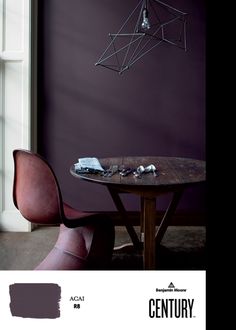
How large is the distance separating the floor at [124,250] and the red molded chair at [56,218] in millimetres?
433

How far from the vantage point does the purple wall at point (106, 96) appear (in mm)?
3217

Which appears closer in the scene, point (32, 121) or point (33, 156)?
point (33, 156)

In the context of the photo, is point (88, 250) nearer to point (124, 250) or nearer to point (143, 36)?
point (124, 250)

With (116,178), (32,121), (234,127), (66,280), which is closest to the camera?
(234,127)

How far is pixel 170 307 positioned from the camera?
3.16 feet

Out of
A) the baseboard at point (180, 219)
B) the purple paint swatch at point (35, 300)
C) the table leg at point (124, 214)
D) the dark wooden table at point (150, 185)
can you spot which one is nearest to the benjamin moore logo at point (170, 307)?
the purple paint swatch at point (35, 300)

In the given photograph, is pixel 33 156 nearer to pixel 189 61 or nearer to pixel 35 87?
pixel 35 87

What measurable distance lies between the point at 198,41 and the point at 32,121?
5.23ft

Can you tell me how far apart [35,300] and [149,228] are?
929 mm

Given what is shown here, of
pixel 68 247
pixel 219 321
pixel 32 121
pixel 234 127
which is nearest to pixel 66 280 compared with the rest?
pixel 219 321

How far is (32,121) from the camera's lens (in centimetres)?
320

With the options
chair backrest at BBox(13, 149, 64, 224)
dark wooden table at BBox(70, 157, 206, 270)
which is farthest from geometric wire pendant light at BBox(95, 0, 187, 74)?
chair backrest at BBox(13, 149, 64, 224)

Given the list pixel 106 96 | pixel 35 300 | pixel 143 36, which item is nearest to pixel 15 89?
pixel 106 96

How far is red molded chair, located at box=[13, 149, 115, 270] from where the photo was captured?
68.5 inches
